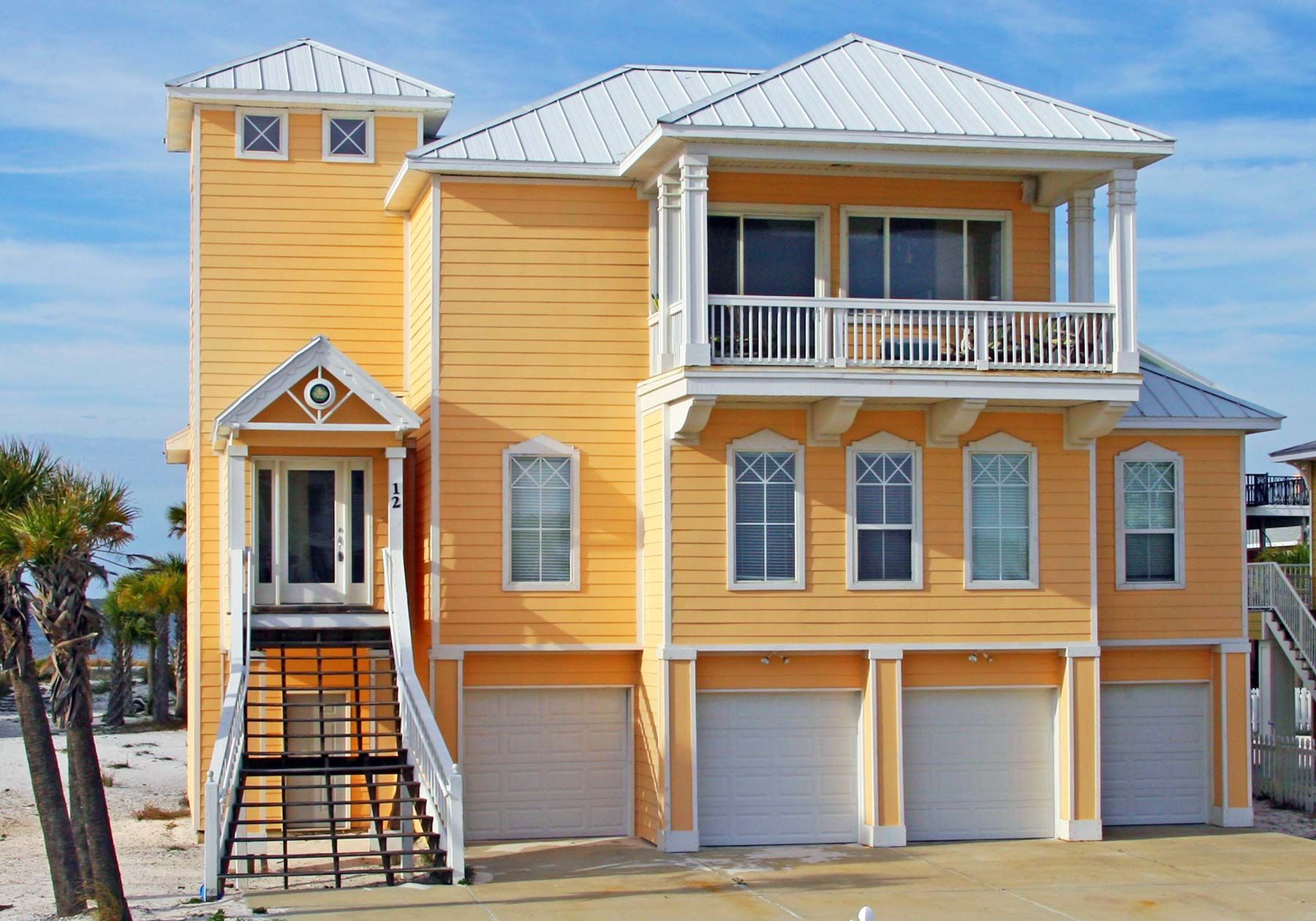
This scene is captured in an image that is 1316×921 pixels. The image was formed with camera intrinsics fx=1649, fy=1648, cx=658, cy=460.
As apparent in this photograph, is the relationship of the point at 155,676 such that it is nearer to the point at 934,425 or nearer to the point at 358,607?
the point at 358,607

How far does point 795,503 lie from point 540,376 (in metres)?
3.51

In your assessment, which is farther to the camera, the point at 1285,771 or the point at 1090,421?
the point at 1285,771

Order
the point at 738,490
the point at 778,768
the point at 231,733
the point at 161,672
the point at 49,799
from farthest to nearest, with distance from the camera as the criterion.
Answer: the point at 161,672 → the point at 778,768 → the point at 738,490 → the point at 231,733 → the point at 49,799

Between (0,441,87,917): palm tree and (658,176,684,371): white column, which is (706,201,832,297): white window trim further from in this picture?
(0,441,87,917): palm tree

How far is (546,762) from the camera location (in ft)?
65.9

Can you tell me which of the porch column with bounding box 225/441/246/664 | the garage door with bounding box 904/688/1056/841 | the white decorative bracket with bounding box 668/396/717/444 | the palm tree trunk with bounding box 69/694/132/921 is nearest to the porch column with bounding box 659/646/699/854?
the white decorative bracket with bounding box 668/396/717/444

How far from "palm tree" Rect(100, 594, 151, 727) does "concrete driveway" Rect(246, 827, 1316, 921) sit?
23.3 m

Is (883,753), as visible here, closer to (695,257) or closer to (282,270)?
(695,257)

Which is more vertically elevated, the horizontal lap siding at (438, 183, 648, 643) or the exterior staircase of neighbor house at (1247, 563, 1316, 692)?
the horizontal lap siding at (438, 183, 648, 643)

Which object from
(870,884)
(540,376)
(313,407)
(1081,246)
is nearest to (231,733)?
(313,407)

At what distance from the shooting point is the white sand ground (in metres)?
16.5

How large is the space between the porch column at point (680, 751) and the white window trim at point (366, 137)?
Result: 7951 mm

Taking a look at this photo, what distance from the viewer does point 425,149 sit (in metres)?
19.9

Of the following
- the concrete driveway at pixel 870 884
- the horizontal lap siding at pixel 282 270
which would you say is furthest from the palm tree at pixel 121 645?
the concrete driveway at pixel 870 884
